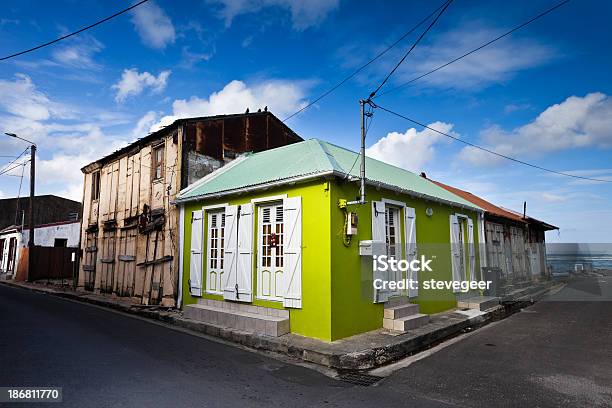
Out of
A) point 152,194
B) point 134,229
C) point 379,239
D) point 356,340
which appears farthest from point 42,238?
point 356,340

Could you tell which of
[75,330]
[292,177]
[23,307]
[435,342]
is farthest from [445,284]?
[23,307]

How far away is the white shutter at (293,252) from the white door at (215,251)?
8.24ft

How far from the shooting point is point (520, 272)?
725 inches

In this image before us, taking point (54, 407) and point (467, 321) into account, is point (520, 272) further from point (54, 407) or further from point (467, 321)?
point (54, 407)

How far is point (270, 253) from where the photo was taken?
8.50 meters

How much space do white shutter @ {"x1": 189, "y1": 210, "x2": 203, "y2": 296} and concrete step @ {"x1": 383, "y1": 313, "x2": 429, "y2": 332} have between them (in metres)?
5.13

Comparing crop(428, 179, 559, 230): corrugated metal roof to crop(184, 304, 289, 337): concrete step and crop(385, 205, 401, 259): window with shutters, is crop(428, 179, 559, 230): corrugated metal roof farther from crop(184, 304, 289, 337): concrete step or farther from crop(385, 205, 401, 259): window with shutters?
crop(184, 304, 289, 337): concrete step

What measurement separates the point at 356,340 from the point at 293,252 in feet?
7.05

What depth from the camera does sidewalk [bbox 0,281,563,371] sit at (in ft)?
20.5

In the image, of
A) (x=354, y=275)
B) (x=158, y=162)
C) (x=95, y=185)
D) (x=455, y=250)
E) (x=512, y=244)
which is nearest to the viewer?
(x=354, y=275)

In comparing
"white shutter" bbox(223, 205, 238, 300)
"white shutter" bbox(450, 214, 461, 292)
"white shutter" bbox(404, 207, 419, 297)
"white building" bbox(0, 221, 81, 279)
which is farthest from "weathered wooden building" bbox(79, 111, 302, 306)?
"white building" bbox(0, 221, 81, 279)

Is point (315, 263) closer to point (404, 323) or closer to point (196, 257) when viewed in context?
point (404, 323)

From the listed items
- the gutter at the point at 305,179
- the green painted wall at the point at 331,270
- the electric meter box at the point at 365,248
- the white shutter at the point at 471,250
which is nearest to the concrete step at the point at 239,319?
the green painted wall at the point at 331,270

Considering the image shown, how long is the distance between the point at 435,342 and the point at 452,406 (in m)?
3.58
